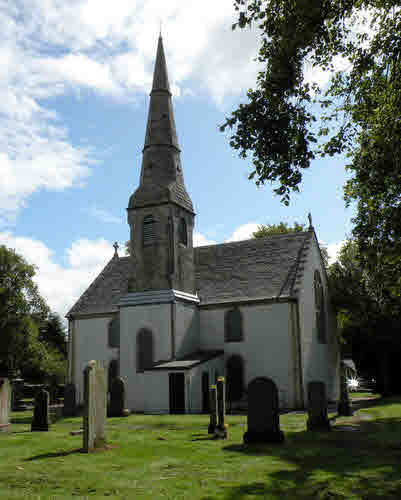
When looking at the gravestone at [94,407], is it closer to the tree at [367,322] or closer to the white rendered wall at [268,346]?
the tree at [367,322]

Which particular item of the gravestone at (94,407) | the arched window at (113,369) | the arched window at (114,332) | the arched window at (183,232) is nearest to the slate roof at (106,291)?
the arched window at (114,332)

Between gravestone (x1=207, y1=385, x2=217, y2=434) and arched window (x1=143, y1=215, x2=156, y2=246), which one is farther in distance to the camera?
arched window (x1=143, y1=215, x2=156, y2=246)

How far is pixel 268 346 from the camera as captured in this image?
30078mm

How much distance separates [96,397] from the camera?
43.4 feet

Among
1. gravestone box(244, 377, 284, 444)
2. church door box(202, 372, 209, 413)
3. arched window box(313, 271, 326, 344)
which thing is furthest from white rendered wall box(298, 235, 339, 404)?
gravestone box(244, 377, 284, 444)

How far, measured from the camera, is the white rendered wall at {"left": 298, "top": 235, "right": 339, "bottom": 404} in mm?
30516

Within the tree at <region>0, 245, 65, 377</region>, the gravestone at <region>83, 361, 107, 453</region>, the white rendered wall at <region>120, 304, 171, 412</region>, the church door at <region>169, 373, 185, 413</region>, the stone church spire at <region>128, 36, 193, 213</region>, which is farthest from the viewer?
the tree at <region>0, 245, 65, 377</region>

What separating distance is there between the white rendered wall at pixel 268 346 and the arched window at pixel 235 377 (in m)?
0.31

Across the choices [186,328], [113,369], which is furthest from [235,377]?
[113,369]

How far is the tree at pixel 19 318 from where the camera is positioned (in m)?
45.2

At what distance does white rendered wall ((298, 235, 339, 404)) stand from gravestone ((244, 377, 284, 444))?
1623 centimetres

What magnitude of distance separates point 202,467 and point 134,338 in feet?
69.8

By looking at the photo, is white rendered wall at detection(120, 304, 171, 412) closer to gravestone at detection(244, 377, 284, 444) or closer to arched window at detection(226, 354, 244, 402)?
arched window at detection(226, 354, 244, 402)

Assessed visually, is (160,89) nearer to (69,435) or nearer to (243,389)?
(243,389)
